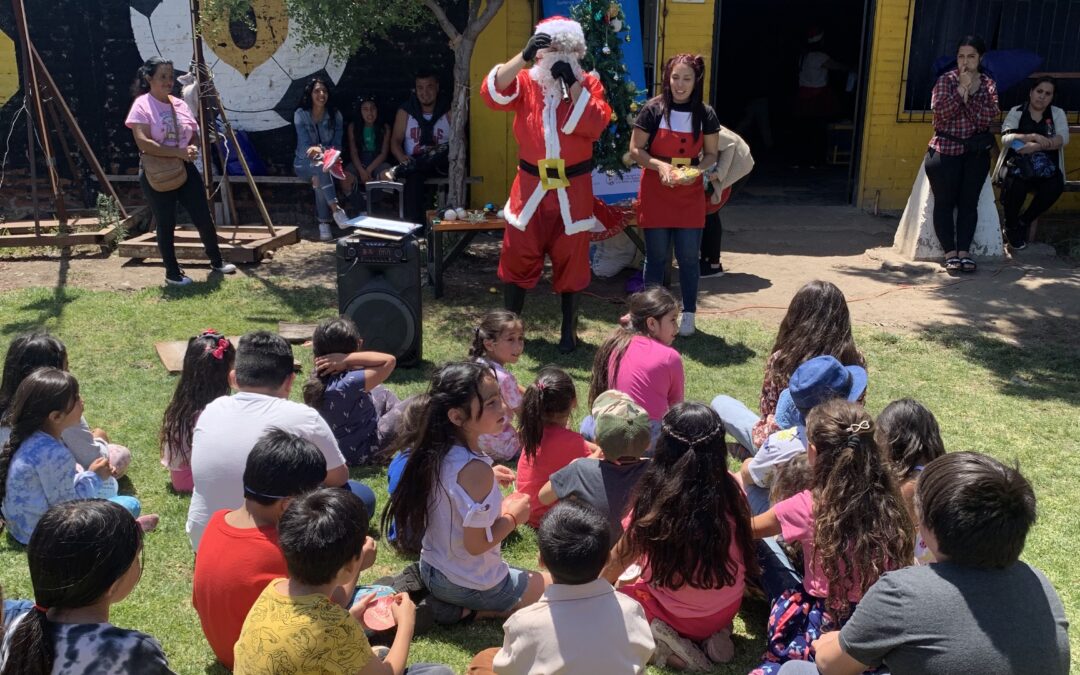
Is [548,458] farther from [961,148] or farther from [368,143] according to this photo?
[368,143]

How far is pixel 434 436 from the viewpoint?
3.29m

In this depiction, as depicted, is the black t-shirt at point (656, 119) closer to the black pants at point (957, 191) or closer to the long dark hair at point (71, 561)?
the black pants at point (957, 191)

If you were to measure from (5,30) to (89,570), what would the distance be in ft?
30.9

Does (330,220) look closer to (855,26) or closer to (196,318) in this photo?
(196,318)

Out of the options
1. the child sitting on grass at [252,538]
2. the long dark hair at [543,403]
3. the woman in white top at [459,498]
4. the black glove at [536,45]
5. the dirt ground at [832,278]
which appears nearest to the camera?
the child sitting on grass at [252,538]

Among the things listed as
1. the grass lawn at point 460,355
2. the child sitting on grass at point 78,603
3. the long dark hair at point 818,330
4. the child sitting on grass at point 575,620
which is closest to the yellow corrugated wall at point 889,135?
the grass lawn at point 460,355

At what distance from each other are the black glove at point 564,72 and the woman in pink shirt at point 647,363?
6.48 ft

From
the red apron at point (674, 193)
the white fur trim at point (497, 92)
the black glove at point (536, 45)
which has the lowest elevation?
the red apron at point (674, 193)

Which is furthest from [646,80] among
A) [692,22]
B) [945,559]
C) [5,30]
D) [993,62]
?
[945,559]

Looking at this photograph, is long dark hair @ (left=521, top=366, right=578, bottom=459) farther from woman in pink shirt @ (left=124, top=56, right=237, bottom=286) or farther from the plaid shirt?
the plaid shirt

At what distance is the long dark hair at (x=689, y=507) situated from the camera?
3123 mm

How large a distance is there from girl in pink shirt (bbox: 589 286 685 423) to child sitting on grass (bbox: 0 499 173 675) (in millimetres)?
2467

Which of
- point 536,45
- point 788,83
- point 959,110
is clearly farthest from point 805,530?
point 788,83

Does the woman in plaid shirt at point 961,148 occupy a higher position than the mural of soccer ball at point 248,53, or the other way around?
the mural of soccer ball at point 248,53
